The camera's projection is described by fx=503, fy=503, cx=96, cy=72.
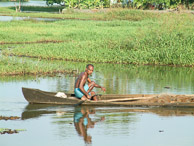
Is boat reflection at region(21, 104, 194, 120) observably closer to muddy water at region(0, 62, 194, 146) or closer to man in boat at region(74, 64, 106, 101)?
muddy water at region(0, 62, 194, 146)

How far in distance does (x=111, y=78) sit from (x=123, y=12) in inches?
1037

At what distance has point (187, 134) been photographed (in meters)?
9.88

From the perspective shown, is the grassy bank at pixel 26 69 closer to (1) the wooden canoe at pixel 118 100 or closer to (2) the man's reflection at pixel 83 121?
(1) the wooden canoe at pixel 118 100

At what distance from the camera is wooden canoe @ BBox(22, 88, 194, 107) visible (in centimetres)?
1220

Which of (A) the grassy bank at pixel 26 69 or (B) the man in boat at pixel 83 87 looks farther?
(A) the grassy bank at pixel 26 69

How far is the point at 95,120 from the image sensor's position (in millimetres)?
11000

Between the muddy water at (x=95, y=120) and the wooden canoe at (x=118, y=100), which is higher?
the wooden canoe at (x=118, y=100)

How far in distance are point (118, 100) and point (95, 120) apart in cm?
155

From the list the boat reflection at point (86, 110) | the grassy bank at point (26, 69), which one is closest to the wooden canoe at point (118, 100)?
the boat reflection at point (86, 110)

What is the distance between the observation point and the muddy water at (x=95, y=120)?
30.5 ft

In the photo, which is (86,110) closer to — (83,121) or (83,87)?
(83,87)

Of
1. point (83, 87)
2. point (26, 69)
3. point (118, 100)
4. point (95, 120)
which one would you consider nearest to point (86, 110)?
point (83, 87)

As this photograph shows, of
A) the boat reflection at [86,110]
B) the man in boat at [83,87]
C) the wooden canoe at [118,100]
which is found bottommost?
the boat reflection at [86,110]

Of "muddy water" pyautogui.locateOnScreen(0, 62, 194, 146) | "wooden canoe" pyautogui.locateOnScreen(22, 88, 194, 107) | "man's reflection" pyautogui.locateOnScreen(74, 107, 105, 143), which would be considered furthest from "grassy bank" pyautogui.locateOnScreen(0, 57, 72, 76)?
"man's reflection" pyautogui.locateOnScreen(74, 107, 105, 143)
